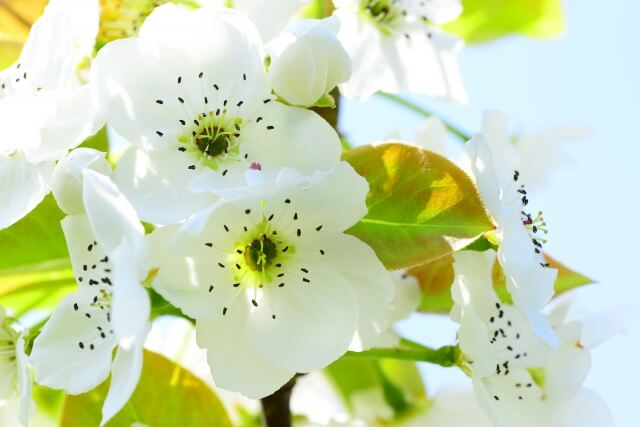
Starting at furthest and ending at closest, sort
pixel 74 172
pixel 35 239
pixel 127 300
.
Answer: pixel 35 239 → pixel 74 172 → pixel 127 300

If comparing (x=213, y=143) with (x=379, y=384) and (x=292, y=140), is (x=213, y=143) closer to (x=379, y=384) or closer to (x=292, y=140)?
(x=292, y=140)

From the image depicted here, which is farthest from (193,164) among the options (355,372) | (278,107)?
(355,372)

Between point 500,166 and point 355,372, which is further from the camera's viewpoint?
point 355,372

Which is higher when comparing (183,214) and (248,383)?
(183,214)

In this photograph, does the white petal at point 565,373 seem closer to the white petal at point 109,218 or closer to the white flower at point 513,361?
the white flower at point 513,361

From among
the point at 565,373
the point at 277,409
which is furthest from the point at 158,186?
the point at 565,373

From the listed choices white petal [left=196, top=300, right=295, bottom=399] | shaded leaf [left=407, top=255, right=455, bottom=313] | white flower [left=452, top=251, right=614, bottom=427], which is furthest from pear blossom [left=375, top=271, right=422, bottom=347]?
white petal [left=196, top=300, right=295, bottom=399]

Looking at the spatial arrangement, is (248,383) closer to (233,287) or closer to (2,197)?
(233,287)
